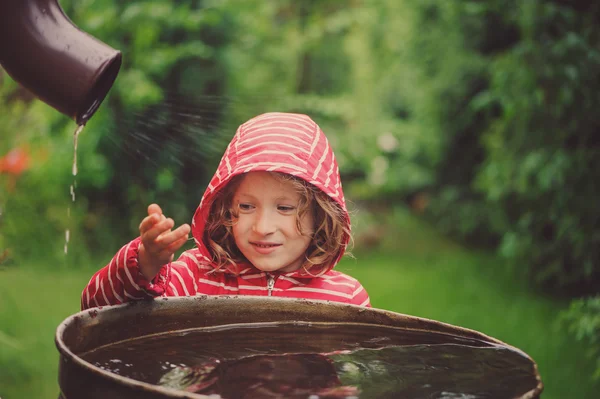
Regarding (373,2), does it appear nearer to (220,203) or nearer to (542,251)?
(542,251)

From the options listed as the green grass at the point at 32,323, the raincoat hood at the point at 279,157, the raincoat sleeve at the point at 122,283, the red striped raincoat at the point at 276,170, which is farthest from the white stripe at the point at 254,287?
the green grass at the point at 32,323

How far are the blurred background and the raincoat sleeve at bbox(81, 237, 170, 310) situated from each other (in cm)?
97

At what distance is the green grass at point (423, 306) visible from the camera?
3842 millimetres

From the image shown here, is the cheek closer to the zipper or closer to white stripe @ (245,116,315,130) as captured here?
the zipper

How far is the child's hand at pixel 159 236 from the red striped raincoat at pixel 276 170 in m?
0.36

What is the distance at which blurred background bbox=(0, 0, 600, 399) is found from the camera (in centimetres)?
411

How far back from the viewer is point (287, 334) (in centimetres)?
152

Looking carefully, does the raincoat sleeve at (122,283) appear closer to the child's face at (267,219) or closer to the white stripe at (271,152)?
the child's face at (267,219)

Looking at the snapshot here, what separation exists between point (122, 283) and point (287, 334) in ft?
1.39

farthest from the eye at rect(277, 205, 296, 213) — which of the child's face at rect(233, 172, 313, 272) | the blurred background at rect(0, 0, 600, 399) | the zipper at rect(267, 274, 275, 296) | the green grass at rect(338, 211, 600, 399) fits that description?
the green grass at rect(338, 211, 600, 399)

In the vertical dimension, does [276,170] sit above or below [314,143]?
below

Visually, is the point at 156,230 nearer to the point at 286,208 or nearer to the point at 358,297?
the point at 286,208

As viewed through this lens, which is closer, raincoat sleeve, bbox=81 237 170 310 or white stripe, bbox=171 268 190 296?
raincoat sleeve, bbox=81 237 170 310

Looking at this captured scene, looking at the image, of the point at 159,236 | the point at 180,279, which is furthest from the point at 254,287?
the point at 159,236
